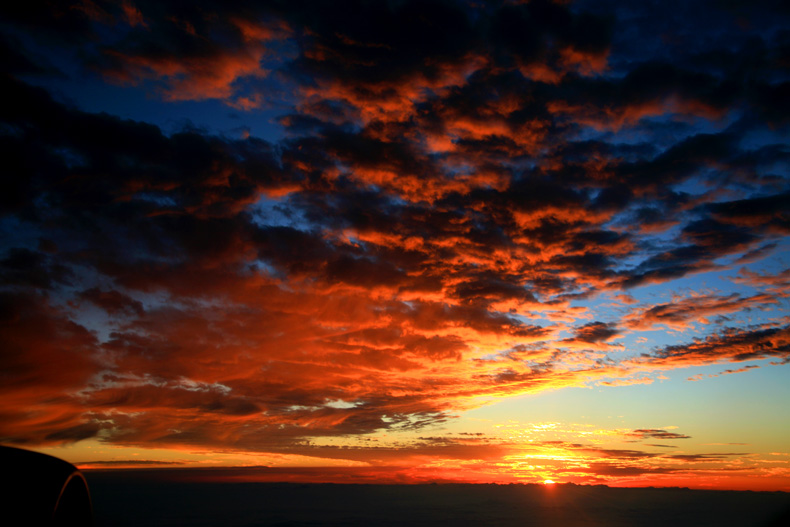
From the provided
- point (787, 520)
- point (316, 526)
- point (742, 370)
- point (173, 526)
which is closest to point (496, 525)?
point (316, 526)

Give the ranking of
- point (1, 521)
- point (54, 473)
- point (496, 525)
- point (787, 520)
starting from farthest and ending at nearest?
point (496, 525)
point (787, 520)
point (54, 473)
point (1, 521)

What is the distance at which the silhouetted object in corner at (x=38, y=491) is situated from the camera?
252 centimetres

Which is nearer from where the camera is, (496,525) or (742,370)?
(742,370)

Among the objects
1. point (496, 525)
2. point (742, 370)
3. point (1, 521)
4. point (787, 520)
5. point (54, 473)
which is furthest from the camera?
point (496, 525)

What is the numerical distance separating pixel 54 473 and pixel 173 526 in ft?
831

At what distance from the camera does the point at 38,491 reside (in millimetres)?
2680

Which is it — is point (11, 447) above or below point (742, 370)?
below

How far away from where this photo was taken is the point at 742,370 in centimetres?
4416

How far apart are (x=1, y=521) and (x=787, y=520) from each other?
5366mm

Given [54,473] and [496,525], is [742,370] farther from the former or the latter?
[496,525]

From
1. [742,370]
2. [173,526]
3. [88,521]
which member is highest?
[742,370]

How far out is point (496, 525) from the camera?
197000 mm

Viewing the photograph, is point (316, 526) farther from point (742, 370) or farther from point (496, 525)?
point (742, 370)

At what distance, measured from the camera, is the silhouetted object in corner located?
2.52 metres
